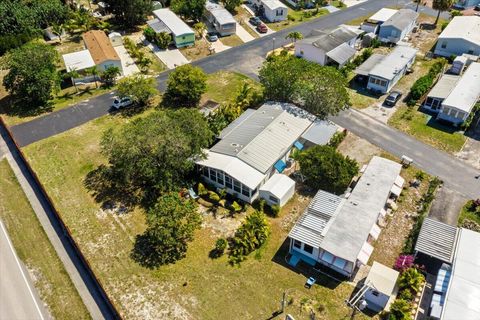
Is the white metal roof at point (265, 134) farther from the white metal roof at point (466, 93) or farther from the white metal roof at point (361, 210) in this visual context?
the white metal roof at point (466, 93)

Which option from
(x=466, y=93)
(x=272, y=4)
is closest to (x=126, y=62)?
(x=272, y=4)

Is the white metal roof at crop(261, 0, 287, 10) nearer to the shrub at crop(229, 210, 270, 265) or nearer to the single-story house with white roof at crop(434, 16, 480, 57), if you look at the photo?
the single-story house with white roof at crop(434, 16, 480, 57)

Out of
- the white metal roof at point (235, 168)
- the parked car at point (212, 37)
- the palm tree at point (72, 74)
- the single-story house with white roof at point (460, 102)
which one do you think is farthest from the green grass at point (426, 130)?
the palm tree at point (72, 74)

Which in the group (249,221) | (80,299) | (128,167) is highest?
(128,167)

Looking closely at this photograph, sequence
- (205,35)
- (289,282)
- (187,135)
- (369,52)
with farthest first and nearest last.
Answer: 1. (205,35)
2. (369,52)
3. (187,135)
4. (289,282)

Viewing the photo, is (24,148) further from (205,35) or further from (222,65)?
(205,35)

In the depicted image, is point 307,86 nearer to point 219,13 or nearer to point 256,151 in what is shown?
point 256,151

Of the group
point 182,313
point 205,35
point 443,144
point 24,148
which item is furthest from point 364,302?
point 205,35

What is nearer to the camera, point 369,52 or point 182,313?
point 182,313
